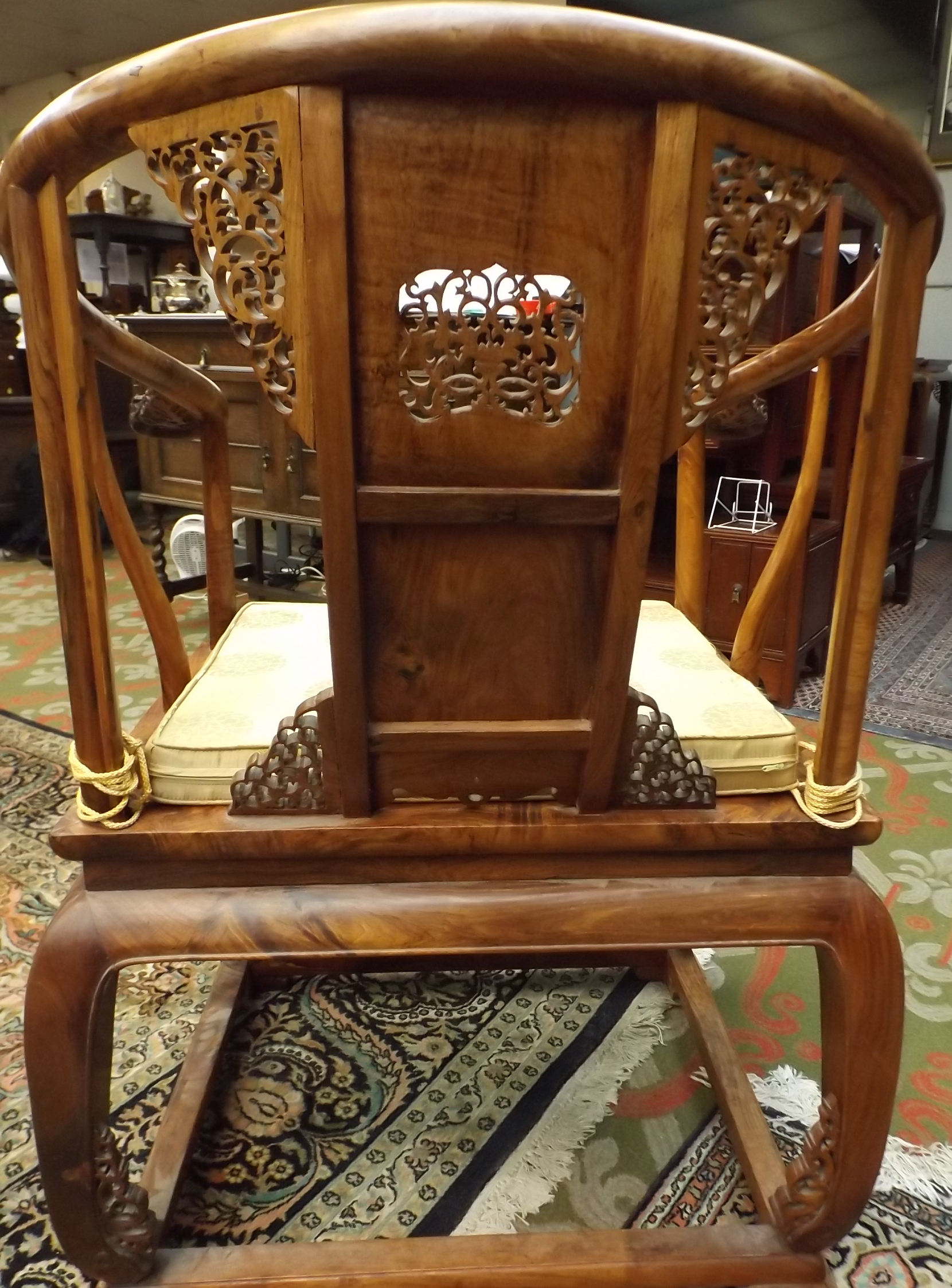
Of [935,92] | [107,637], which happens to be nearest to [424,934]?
[107,637]

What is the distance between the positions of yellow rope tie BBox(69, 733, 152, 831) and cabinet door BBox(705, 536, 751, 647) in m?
1.68

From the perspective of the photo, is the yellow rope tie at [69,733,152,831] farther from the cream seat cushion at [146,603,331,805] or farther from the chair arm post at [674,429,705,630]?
the chair arm post at [674,429,705,630]

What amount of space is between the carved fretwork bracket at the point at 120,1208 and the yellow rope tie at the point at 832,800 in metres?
0.62

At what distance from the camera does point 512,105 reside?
50 centimetres

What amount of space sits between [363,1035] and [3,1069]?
0.43 metres

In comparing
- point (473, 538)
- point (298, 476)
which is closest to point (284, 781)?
point (473, 538)

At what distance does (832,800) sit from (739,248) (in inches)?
16.1

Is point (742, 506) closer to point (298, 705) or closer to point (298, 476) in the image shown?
point (298, 476)

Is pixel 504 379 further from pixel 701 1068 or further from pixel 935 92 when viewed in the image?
pixel 935 92

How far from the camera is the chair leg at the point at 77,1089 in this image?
68 cm

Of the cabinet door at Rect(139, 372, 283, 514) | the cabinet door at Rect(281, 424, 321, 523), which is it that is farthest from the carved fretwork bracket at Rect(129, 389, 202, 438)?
the cabinet door at Rect(281, 424, 321, 523)

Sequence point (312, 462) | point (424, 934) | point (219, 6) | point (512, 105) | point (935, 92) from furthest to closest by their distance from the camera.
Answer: point (219, 6) → point (935, 92) → point (312, 462) → point (424, 934) → point (512, 105)

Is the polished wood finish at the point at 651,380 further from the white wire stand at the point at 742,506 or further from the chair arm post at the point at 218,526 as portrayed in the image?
the white wire stand at the point at 742,506

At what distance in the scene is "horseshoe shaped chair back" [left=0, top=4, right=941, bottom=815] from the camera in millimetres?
488
